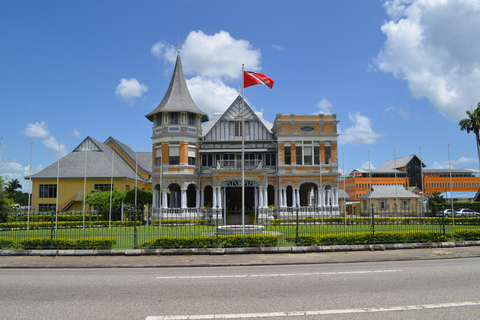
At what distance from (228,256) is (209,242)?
1.41m

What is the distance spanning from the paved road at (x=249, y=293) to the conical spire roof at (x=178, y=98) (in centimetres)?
2833

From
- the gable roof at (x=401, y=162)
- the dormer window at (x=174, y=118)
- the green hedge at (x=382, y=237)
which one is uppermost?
the gable roof at (x=401, y=162)

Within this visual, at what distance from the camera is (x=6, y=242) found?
56.5ft

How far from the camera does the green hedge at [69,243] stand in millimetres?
16781

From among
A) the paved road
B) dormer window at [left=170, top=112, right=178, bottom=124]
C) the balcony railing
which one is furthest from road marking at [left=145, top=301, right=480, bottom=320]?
dormer window at [left=170, top=112, right=178, bottom=124]

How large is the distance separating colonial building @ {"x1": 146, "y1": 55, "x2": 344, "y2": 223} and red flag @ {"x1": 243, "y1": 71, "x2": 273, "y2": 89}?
16.8 metres

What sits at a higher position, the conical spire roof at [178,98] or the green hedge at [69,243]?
the conical spire roof at [178,98]

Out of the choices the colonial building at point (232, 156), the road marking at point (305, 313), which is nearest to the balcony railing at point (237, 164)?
the colonial building at point (232, 156)

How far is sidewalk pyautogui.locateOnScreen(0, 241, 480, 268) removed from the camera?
1420cm

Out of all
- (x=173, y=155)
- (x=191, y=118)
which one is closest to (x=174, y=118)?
(x=191, y=118)

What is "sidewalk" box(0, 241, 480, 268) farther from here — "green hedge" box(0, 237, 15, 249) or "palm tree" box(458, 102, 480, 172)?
"palm tree" box(458, 102, 480, 172)

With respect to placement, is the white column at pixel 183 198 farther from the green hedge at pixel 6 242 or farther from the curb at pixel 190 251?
the curb at pixel 190 251

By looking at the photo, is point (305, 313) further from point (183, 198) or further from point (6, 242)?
point (183, 198)

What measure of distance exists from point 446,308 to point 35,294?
8.96 meters
